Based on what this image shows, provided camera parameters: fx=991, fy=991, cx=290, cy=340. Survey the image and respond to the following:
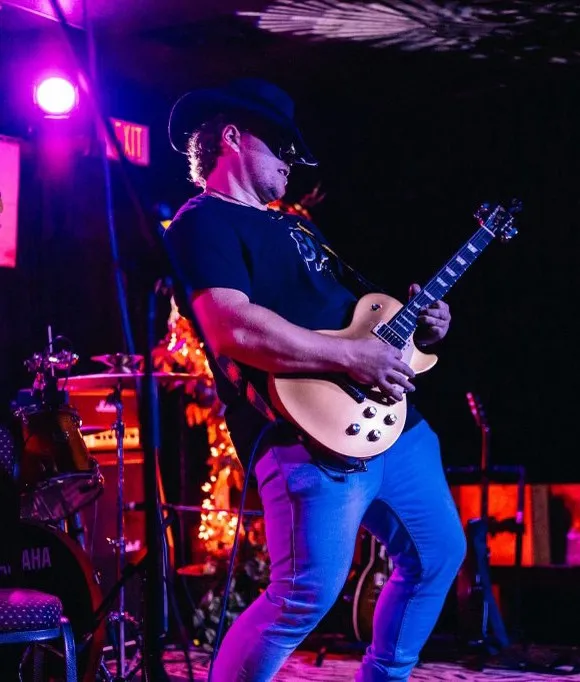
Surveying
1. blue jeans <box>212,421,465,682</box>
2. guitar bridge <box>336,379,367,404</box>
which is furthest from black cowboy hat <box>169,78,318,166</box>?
blue jeans <box>212,421,465,682</box>

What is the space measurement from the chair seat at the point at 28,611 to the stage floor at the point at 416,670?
64.0 inches

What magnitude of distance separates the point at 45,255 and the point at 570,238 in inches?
131

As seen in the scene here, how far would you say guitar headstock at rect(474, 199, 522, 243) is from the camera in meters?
3.26

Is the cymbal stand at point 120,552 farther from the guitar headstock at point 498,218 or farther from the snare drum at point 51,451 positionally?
the guitar headstock at point 498,218

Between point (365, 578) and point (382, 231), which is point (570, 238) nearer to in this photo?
point (382, 231)

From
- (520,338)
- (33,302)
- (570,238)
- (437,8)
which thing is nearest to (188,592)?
(33,302)

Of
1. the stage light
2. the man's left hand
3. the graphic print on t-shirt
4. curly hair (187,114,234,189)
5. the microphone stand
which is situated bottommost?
the microphone stand

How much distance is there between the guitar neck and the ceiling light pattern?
109 inches

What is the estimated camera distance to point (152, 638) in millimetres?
2154

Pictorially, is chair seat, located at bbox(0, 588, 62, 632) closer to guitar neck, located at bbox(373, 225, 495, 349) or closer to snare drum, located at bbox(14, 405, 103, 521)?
snare drum, located at bbox(14, 405, 103, 521)

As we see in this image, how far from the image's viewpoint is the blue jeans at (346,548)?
2.53m

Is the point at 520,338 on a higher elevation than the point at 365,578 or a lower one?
higher

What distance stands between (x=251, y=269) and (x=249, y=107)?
1.74 feet

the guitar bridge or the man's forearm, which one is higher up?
the man's forearm
